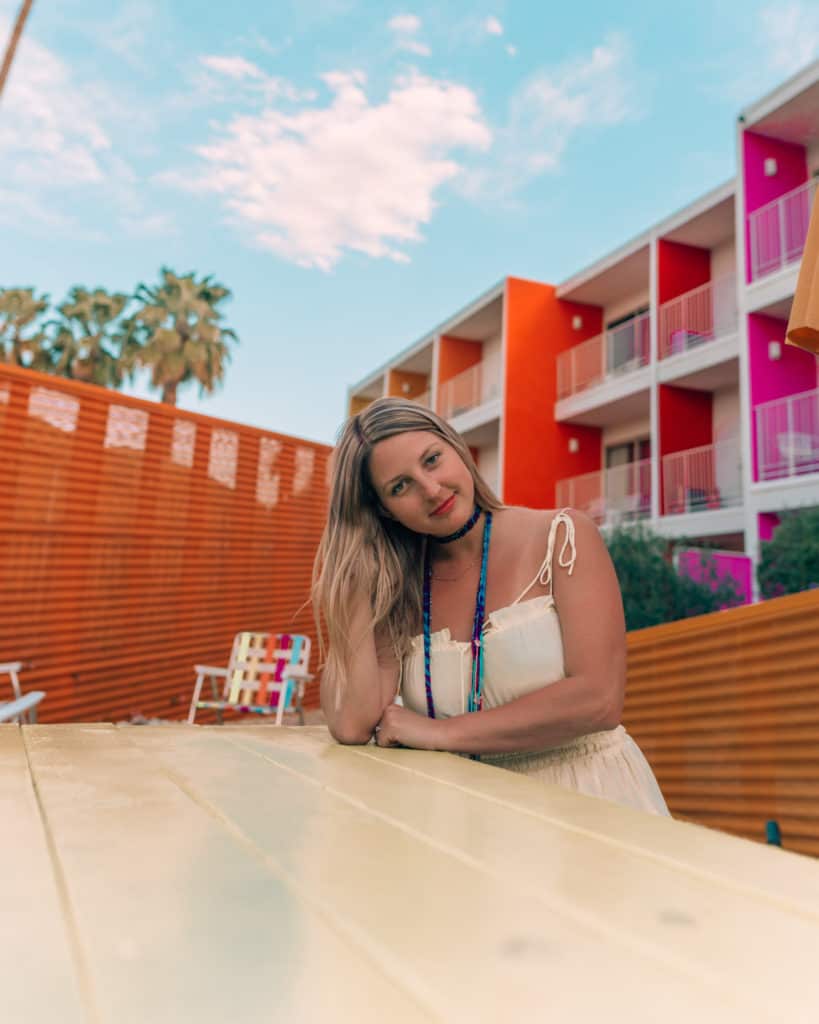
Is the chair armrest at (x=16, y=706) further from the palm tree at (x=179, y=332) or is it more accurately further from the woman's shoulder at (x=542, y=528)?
the palm tree at (x=179, y=332)

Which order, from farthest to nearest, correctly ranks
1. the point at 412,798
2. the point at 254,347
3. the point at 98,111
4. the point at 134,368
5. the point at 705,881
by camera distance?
the point at 98,111
the point at 254,347
the point at 134,368
the point at 412,798
the point at 705,881

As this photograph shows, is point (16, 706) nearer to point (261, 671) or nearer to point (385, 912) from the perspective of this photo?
point (261, 671)

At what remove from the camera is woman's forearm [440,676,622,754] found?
1638mm

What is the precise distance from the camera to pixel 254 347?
1035 inches

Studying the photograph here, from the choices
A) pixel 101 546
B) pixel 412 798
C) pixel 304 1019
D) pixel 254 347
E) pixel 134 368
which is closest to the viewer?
pixel 304 1019

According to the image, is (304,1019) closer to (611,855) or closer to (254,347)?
(611,855)

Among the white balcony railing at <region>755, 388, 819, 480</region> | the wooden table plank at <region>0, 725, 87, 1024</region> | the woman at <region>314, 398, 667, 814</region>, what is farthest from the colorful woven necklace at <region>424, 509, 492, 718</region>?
the white balcony railing at <region>755, 388, 819, 480</region>

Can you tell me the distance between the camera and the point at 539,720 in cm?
163

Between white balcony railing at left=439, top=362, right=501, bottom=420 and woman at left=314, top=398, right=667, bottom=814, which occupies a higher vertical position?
white balcony railing at left=439, top=362, right=501, bottom=420

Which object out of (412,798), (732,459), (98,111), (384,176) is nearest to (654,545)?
→ (732,459)

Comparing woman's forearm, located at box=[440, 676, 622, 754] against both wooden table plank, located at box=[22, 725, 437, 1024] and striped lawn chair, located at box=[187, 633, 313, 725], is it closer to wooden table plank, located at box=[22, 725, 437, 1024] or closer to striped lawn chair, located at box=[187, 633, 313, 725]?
wooden table plank, located at box=[22, 725, 437, 1024]

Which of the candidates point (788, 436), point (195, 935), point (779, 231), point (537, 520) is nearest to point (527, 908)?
point (195, 935)

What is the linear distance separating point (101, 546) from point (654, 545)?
614 centimetres

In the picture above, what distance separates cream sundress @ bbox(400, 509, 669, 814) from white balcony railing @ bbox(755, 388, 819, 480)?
412 inches
